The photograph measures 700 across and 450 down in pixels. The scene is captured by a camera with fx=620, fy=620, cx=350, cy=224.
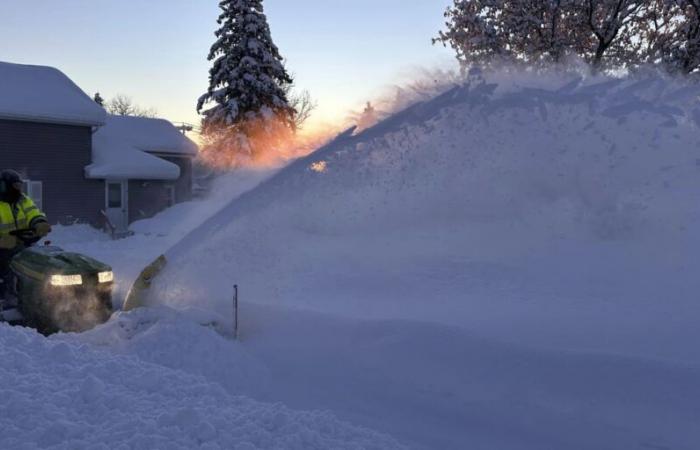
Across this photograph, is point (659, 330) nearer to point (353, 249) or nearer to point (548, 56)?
point (353, 249)

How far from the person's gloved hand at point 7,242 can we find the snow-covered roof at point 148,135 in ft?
63.4

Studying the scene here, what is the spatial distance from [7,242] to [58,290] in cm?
95

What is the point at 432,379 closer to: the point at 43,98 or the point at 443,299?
the point at 443,299

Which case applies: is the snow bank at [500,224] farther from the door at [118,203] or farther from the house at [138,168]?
the door at [118,203]

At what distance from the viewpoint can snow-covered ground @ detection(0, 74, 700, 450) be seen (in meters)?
4.50

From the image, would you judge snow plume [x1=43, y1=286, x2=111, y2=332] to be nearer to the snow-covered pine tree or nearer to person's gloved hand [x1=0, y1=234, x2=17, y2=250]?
person's gloved hand [x1=0, y1=234, x2=17, y2=250]

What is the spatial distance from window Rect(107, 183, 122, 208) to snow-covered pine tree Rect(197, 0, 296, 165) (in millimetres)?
6756

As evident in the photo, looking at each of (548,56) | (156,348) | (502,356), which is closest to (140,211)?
(548,56)

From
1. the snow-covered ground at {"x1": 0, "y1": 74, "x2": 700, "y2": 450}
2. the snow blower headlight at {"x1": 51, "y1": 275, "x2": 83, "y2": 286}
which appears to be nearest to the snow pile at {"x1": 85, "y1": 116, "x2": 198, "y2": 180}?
the snow-covered ground at {"x1": 0, "y1": 74, "x2": 700, "y2": 450}

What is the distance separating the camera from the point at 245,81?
28.9 m

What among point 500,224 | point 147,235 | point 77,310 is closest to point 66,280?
point 77,310

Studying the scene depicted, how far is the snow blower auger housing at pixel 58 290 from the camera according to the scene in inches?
243

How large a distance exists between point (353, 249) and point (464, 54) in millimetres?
11327

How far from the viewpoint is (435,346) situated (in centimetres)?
581
